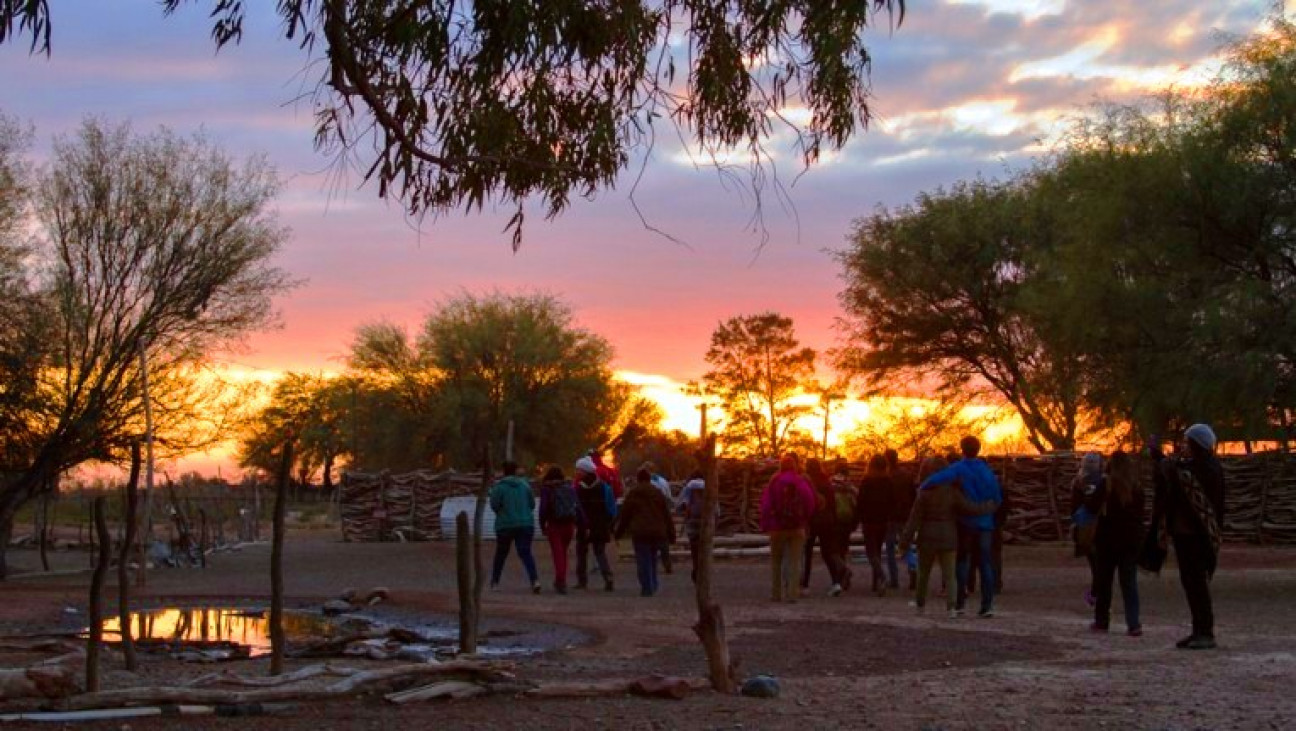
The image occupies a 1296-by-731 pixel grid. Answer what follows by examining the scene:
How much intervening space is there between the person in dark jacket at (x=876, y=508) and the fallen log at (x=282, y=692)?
35.4 ft

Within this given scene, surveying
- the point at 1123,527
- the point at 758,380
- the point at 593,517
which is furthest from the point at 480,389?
the point at 1123,527

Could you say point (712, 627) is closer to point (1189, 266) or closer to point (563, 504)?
point (563, 504)

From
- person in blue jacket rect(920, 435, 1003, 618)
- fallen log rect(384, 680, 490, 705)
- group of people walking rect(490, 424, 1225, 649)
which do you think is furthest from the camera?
person in blue jacket rect(920, 435, 1003, 618)

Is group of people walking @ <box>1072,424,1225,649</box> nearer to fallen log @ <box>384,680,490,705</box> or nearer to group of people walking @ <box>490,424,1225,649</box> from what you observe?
group of people walking @ <box>490,424,1225,649</box>

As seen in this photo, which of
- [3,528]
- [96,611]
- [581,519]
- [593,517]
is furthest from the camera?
[3,528]

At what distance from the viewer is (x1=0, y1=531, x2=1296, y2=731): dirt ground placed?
898cm

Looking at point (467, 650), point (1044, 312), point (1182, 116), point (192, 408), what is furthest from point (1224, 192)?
point (192, 408)

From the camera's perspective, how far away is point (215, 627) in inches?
677

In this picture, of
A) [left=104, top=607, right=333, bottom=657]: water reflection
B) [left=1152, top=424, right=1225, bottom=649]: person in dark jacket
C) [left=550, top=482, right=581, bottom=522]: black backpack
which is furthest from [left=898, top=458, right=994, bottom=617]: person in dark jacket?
[left=550, top=482, right=581, bottom=522]: black backpack

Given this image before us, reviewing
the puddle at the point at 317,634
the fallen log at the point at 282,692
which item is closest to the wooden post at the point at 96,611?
the fallen log at the point at 282,692

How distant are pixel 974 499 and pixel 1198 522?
3742mm

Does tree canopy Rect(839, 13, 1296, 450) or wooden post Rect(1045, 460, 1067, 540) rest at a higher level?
tree canopy Rect(839, 13, 1296, 450)

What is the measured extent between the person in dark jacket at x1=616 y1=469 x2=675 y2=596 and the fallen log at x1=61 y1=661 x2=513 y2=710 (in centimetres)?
1035

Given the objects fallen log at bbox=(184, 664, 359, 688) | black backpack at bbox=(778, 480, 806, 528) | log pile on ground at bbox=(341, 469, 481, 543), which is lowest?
fallen log at bbox=(184, 664, 359, 688)
